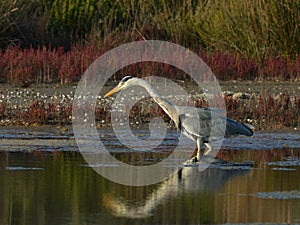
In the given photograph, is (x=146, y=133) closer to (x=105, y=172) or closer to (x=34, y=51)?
(x=105, y=172)

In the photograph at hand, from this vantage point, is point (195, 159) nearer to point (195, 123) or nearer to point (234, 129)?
point (195, 123)

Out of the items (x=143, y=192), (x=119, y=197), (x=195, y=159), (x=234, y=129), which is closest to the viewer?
(x=119, y=197)

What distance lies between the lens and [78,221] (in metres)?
7.27

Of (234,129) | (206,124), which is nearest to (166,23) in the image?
(234,129)

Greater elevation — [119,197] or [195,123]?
[195,123]

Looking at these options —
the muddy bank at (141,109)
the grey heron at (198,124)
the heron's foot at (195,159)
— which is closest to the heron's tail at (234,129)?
the grey heron at (198,124)

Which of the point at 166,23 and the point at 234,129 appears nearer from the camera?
the point at 234,129

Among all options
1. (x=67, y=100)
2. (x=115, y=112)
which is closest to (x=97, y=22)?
(x=67, y=100)

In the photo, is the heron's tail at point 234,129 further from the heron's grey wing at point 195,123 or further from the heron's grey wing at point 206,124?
the heron's grey wing at point 195,123

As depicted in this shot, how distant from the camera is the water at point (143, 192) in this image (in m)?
7.57

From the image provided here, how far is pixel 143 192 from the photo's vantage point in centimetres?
889

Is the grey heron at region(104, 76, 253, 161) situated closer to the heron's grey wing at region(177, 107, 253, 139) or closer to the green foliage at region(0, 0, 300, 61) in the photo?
the heron's grey wing at region(177, 107, 253, 139)

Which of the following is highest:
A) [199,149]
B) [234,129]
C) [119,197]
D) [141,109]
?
[141,109]

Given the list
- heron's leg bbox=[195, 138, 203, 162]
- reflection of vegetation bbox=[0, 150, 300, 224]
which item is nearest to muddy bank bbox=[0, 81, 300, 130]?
heron's leg bbox=[195, 138, 203, 162]
